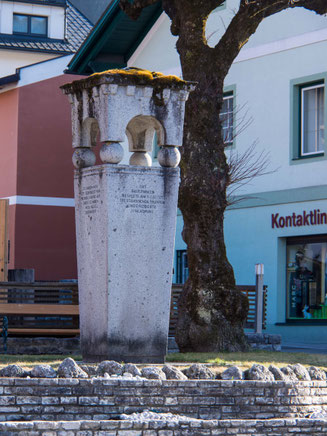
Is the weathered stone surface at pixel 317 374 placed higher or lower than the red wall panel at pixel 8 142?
lower

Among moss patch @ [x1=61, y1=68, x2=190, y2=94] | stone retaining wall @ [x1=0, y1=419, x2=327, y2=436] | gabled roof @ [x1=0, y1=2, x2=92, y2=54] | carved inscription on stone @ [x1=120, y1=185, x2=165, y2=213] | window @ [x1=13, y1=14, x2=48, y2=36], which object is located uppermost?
window @ [x1=13, y1=14, x2=48, y2=36]

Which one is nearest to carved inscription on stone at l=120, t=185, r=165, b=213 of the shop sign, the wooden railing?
the wooden railing

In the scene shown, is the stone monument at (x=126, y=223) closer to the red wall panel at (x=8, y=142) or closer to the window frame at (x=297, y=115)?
the window frame at (x=297, y=115)

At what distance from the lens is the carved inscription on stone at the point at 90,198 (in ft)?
38.1

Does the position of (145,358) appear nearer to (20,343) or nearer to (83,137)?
(83,137)

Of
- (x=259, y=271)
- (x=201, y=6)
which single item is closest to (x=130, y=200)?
(x=201, y=6)

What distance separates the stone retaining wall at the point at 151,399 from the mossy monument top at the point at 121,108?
3171 millimetres

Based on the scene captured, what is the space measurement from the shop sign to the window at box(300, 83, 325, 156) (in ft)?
5.01

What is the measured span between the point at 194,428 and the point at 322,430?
4.35 ft

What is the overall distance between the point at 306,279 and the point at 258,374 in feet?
50.8

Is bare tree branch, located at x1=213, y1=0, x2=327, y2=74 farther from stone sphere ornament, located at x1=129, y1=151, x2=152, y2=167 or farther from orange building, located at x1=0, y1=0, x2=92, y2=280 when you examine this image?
orange building, located at x1=0, y1=0, x2=92, y2=280

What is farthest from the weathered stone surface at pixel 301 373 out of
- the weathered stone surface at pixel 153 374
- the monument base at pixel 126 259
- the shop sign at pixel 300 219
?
the shop sign at pixel 300 219

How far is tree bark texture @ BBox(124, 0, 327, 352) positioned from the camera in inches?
576

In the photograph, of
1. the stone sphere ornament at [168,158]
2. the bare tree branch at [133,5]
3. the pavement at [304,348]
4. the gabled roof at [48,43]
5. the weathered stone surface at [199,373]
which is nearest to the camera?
the weathered stone surface at [199,373]
